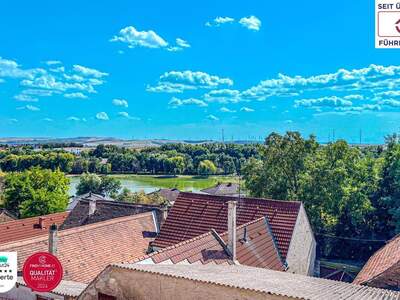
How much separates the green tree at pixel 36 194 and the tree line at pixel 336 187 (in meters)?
19.0

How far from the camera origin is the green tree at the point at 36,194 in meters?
41.8

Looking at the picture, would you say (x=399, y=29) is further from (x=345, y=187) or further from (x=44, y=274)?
(x=345, y=187)

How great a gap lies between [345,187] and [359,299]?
2343 cm

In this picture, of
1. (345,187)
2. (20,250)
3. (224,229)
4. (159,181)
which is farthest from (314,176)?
(159,181)

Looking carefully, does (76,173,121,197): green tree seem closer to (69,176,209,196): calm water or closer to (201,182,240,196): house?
(201,182,240,196): house

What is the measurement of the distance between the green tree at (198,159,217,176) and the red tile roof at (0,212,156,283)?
3352 inches

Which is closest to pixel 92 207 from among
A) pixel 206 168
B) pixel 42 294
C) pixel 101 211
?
pixel 101 211

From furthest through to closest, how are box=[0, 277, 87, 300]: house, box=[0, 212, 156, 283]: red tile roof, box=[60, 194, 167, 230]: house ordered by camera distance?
box=[60, 194, 167, 230]: house < box=[0, 212, 156, 283]: red tile roof < box=[0, 277, 87, 300]: house

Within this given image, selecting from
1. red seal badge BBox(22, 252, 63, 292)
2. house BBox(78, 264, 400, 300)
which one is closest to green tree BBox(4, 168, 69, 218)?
red seal badge BBox(22, 252, 63, 292)

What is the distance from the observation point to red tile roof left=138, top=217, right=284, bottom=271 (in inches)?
622

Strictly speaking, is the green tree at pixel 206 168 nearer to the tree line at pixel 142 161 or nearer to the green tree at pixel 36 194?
the tree line at pixel 142 161

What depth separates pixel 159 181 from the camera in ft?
344

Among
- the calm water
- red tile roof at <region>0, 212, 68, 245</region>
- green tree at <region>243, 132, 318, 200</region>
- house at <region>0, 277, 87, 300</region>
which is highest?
green tree at <region>243, 132, 318, 200</region>

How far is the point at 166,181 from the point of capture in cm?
10381
